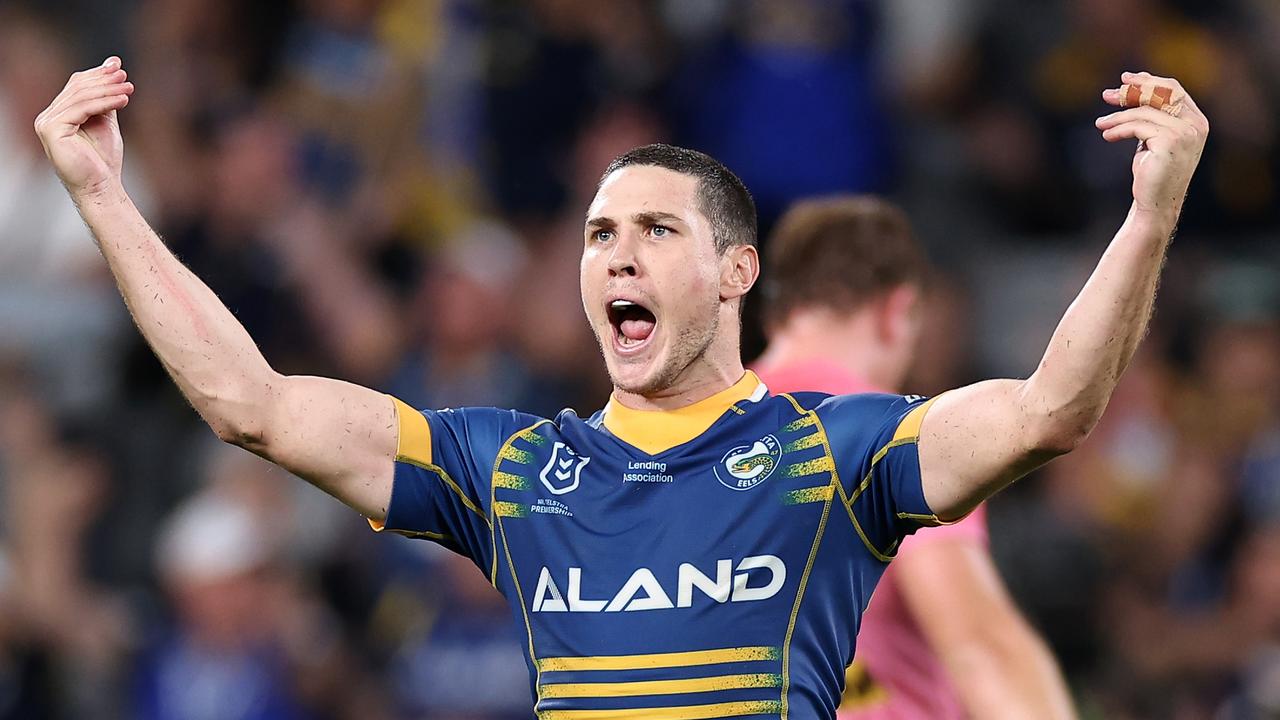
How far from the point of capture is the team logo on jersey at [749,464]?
14.3ft

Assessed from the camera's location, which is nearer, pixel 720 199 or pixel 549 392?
pixel 720 199

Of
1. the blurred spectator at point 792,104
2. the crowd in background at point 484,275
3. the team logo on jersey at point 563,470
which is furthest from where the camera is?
the blurred spectator at point 792,104

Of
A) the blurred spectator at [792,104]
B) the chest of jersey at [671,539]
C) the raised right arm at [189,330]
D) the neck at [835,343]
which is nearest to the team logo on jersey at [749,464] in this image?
the chest of jersey at [671,539]

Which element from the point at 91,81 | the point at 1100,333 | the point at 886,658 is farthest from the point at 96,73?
the point at 886,658

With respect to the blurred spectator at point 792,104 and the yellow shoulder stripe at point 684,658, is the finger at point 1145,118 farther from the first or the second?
the blurred spectator at point 792,104

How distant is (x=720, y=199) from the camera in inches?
184

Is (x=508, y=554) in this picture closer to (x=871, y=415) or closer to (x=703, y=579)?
(x=703, y=579)

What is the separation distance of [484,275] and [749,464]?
5.79 meters

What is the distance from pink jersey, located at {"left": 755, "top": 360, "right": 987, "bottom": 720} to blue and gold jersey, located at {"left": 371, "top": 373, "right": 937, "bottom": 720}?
3.70 ft

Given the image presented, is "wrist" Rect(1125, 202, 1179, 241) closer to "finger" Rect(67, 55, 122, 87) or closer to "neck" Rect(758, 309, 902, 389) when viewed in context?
"neck" Rect(758, 309, 902, 389)

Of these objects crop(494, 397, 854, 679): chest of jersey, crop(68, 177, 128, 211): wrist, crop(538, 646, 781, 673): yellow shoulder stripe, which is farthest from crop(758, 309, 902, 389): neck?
crop(68, 177, 128, 211): wrist

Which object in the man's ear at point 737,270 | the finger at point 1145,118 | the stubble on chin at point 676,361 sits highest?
the finger at point 1145,118

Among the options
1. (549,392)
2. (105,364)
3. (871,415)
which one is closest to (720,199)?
(871,415)

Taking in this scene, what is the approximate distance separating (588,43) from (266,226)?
1.94 meters
